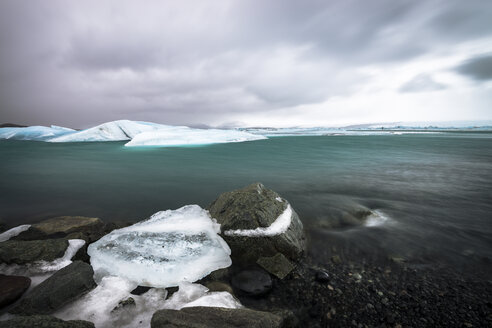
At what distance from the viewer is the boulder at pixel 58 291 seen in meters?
2.12

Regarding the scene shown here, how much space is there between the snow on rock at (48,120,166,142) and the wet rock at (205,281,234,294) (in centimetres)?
3963

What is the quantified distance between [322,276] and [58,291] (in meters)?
2.93

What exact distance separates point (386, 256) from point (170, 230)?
343cm

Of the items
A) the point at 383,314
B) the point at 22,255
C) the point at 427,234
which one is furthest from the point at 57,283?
the point at 427,234

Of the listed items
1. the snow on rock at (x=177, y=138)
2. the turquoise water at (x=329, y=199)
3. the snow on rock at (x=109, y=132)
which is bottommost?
the turquoise water at (x=329, y=199)

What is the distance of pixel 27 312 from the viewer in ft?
6.81

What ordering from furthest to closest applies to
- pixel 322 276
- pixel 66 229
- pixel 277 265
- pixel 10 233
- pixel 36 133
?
pixel 36 133
pixel 66 229
pixel 10 233
pixel 277 265
pixel 322 276

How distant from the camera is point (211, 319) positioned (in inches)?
72.2

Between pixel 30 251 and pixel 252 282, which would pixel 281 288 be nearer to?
pixel 252 282

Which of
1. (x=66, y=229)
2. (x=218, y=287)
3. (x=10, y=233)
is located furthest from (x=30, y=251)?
(x=218, y=287)

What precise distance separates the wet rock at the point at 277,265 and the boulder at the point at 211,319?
3.29ft

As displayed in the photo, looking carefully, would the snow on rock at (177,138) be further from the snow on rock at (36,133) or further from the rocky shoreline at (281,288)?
the snow on rock at (36,133)

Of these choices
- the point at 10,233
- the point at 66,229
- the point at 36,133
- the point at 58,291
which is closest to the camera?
the point at 58,291

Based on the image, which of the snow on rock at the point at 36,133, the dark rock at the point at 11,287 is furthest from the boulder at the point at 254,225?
the snow on rock at the point at 36,133
